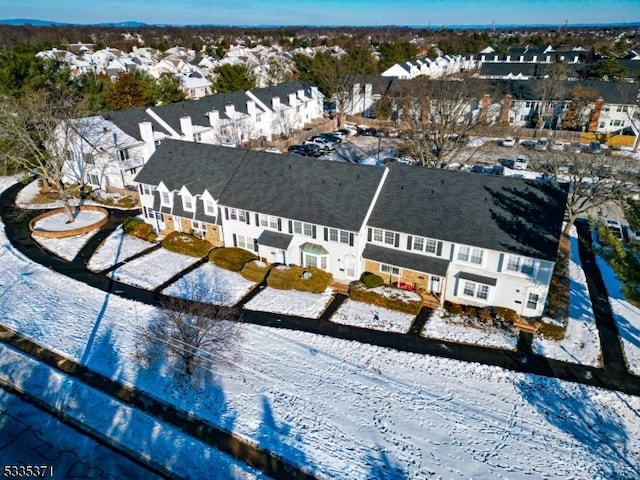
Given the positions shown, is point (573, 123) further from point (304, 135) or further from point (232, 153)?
point (232, 153)

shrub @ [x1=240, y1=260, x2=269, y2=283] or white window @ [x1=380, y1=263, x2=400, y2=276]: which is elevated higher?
white window @ [x1=380, y1=263, x2=400, y2=276]

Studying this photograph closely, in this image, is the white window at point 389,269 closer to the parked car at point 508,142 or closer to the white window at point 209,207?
the white window at point 209,207

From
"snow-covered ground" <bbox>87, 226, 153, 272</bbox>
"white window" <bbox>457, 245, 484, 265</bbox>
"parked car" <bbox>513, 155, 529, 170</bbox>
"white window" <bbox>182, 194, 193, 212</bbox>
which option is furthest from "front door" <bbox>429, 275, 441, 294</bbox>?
"parked car" <bbox>513, 155, 529, 170</bbox>

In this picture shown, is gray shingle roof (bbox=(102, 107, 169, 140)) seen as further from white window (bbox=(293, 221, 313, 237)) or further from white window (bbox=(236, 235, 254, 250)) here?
white window (bbox=(293, 221, 313, 237))

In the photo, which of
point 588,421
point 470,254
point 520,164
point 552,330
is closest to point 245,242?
point 470,254

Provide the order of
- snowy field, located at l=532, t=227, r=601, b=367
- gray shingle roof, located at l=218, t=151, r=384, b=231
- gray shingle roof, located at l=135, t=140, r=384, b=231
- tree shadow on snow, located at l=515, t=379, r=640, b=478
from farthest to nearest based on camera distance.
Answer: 1. gray shingle roof, located at l=135, t=140, r=384, b=231
2. gray shingle roof, located at l=218, t=151, r=384, b=231
3. snowy field, located at l=532, t=227, r=601, b=367
4. tree shadow on snow, located at l=515, t=379, r=640, b=478

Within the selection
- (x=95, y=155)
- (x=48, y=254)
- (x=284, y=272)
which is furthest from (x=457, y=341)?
(x=95, y=155)
